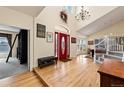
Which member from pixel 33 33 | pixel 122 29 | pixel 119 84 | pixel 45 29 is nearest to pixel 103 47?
pixel 45 29

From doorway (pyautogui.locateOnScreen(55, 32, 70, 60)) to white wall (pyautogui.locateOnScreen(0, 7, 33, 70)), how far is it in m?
2.91

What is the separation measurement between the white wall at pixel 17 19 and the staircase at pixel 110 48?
12.9 ft

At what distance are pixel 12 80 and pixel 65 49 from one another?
5574 mm

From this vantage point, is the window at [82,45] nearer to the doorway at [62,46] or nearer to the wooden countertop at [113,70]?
the doorway at [62,46]

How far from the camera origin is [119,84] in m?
1.53

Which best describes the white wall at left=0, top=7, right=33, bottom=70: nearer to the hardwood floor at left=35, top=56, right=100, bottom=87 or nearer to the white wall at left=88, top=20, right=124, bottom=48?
the hardwood floor at left=35, top=56, right=100, bottom=87

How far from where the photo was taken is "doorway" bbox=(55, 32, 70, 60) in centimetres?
815

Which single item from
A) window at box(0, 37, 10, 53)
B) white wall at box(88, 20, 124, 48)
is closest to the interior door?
window at box(0, 37, 10, 53)

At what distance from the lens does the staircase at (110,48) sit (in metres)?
6.22

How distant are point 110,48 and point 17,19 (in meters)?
4.70

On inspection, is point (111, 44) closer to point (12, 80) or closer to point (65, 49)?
point (65, 49)

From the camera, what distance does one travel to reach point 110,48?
22.3 feet

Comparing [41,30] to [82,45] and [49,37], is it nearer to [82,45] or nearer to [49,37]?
[49,37]

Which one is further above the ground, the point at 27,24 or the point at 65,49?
the point at 27,24
